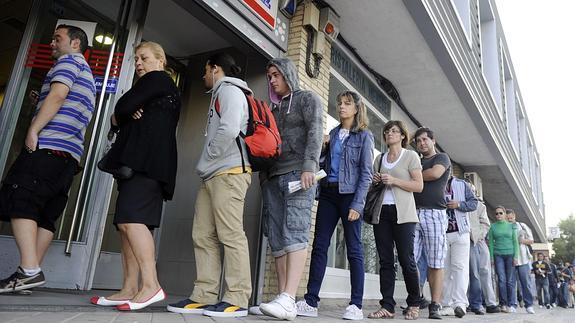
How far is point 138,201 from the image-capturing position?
8.58ft

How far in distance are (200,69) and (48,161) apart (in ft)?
8.39

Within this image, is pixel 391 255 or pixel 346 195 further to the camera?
pixel 391 255

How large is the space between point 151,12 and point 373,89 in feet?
12.9

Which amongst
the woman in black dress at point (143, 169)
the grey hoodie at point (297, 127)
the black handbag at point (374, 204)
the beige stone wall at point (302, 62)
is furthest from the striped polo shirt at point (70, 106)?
the black handbag at point (374, 204)

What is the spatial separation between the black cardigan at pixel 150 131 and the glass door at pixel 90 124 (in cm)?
104

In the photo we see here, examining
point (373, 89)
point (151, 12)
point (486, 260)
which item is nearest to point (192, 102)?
point (151, 12)

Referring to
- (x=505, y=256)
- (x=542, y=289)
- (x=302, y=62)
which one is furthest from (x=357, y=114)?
(x=542, y=289)

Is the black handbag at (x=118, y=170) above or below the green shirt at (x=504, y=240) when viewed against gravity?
below

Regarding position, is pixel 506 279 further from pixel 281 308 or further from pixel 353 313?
pixel 281 308

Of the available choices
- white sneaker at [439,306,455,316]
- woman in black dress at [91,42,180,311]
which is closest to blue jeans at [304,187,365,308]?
woman in black dress at [91,42,180,311]

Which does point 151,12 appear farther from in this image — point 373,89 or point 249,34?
point 373,89

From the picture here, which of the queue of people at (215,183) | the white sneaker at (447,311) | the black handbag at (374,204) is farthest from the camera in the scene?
the white sneaker at (447,311)

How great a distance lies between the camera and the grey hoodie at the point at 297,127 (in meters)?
2.98

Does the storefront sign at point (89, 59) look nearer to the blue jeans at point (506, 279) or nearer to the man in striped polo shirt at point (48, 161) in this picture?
the man in striped polo shirt at point (48, 161)
